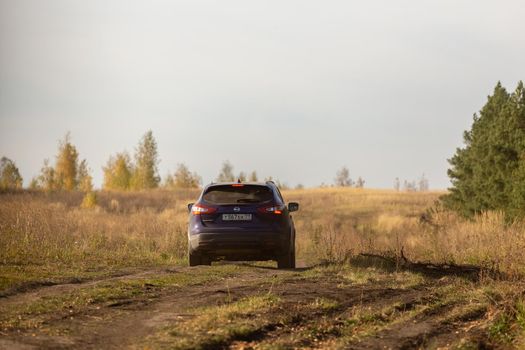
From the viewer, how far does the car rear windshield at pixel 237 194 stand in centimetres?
1496

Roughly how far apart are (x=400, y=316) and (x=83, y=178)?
69.5 metres

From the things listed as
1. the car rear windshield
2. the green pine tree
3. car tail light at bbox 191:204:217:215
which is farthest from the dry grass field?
the green pine tree

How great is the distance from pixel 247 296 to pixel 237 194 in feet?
16.2

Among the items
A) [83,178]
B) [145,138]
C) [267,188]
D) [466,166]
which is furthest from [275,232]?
[145,138]

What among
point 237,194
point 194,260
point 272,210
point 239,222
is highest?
point 237,194

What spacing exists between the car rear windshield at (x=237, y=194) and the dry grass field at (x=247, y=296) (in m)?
1.51

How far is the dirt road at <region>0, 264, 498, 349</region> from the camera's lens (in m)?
7.35

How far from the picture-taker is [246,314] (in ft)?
28.3

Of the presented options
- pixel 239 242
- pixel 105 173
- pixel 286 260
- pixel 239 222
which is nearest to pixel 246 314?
pixel 239 242

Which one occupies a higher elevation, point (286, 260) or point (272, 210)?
point (272, 210)

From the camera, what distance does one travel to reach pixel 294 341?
7.32 metres

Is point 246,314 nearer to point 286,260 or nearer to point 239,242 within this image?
point 239,242

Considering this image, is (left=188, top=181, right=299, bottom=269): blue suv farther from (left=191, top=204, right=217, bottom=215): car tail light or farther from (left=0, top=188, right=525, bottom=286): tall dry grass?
(left=0, top=188, right=525, bottom=286): tall dry grass

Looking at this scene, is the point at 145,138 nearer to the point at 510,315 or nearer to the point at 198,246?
the point at 198,246
